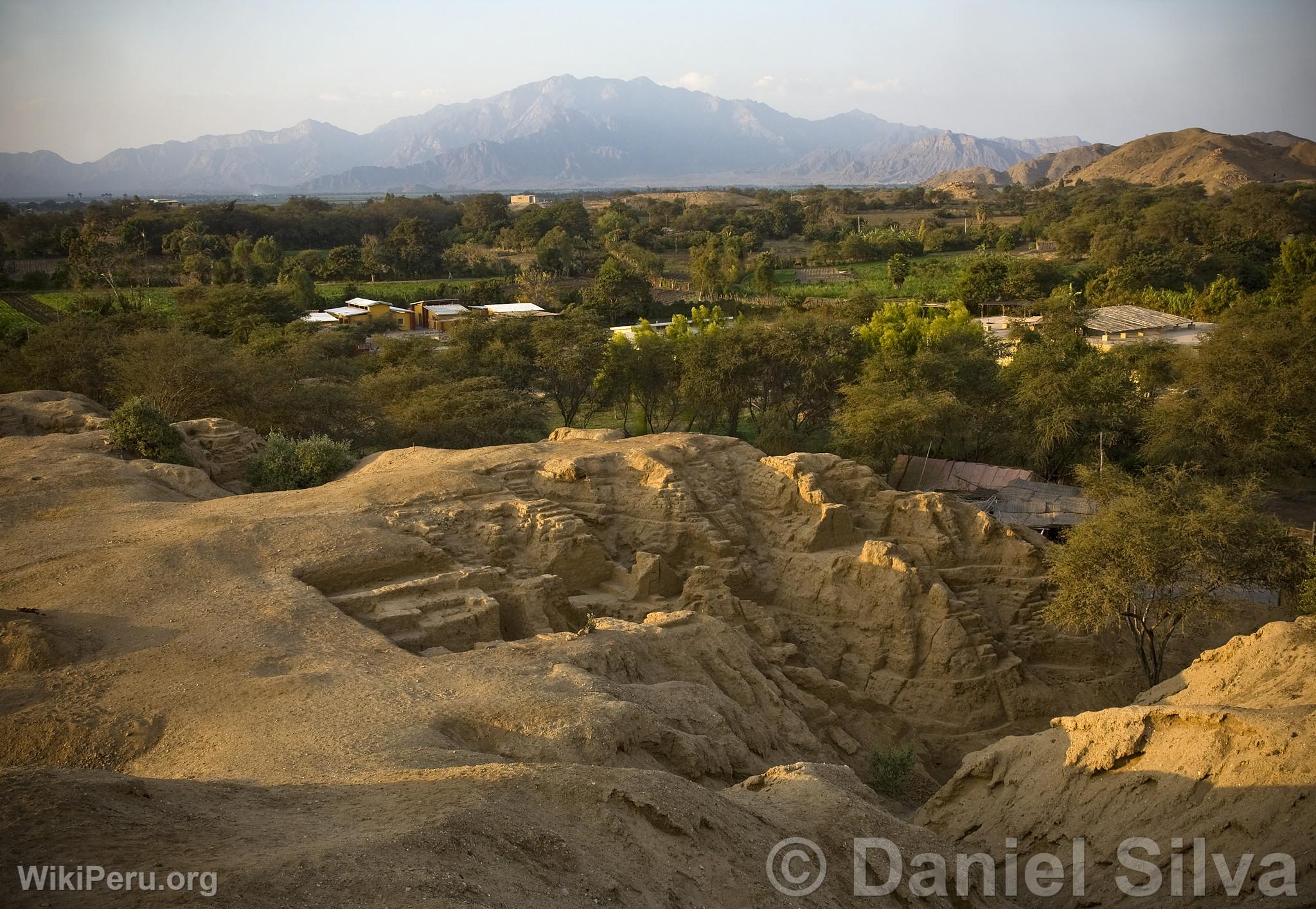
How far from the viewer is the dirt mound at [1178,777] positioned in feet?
32.2

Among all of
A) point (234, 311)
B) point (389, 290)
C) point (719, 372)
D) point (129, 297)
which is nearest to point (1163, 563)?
point (719, 372)

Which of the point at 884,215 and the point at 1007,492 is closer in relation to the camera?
the point at 1007,492

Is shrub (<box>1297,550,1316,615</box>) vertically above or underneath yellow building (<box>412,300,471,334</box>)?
underneath

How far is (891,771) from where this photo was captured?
14766mm

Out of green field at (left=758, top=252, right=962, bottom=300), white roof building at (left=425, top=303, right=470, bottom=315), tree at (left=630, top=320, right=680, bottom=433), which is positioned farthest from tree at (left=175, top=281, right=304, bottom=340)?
green field at (left=758, top=252, right=962, bottom=300)

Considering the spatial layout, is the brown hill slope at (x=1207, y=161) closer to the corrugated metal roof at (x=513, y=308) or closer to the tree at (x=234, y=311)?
the corrugated metal roof at (x=513, y=308)

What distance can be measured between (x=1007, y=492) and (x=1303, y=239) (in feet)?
186

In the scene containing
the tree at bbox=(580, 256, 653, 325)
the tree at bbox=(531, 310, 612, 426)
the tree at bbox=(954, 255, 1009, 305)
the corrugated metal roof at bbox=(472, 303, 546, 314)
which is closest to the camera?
the tree at bbox=(531, 310, 612, 426)

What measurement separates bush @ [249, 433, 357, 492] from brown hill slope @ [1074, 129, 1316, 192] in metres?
133

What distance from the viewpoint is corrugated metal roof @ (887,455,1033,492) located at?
90.4 feet

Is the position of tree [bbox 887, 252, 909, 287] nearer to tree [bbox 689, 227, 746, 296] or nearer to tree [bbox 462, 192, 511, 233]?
tree [bbox 689, 227, 746, 296]

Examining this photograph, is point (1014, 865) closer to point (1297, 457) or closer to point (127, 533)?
point (127, 533)

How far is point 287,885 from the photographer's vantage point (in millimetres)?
6184

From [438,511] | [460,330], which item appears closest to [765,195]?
[460,330]
